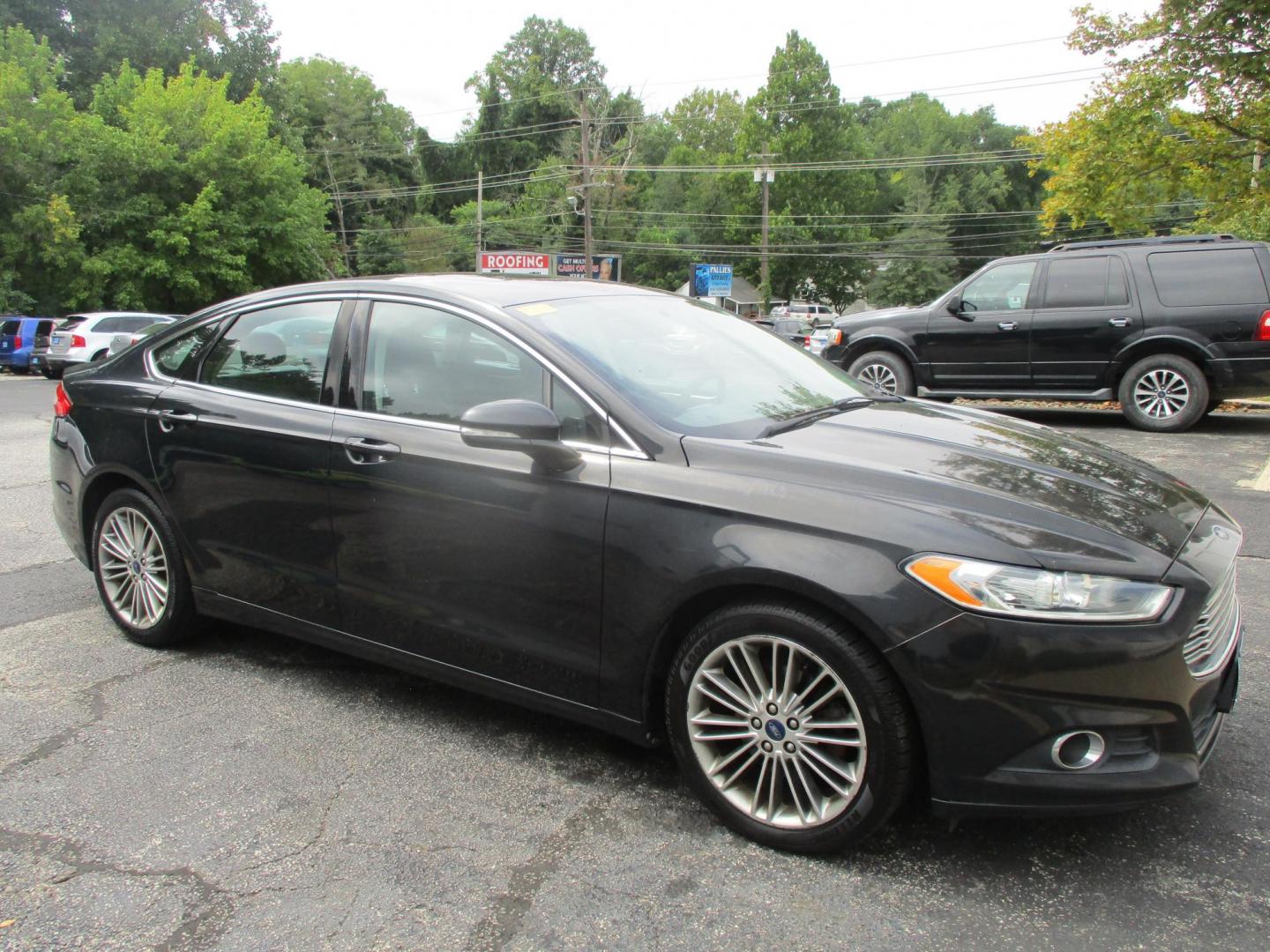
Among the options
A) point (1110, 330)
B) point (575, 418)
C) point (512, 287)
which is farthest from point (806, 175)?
point (575, 418)

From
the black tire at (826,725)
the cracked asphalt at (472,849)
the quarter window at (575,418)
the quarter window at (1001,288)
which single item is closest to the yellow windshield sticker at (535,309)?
the quarter window at (575,418)

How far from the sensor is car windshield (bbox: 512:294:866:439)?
3.06 meters

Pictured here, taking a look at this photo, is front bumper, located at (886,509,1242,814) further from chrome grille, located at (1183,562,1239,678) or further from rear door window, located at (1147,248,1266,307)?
rear door window, located at (1147,248,1266,307)

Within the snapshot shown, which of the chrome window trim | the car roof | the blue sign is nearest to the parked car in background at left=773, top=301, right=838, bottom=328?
the blue sign

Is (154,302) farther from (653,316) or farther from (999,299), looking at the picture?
(653,316)

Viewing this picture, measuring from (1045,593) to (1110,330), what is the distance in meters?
8.72

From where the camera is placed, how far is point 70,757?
3236 millimetres

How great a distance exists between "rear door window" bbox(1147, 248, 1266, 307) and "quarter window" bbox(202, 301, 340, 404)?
29.5 feet

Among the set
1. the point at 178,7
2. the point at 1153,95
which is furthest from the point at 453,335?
the point at 178,7

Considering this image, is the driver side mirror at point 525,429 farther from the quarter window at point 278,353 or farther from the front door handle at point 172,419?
the front door handle at point 172,419

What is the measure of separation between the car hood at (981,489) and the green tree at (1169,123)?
39.3 feet

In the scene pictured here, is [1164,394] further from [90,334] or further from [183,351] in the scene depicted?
[90,334]

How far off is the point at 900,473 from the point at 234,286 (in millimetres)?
35035

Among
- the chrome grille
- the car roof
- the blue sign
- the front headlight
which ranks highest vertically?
the blue sign
